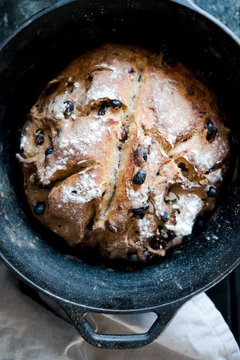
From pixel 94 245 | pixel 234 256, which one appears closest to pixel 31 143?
pixel 94 245

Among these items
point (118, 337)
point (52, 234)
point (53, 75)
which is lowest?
point (118, 337)

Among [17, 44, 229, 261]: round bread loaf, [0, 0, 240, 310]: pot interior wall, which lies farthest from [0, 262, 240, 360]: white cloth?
[17, 44, 229, 261]: round bread loaf

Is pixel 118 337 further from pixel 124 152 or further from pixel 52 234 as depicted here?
pixel 124 152

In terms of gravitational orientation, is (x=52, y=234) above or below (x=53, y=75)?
below

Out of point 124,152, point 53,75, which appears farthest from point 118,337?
point 53,75

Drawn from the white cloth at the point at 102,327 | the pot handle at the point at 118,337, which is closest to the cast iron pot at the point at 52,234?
the pot handle at the point at 118,337

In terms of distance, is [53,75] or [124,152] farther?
[53,75]
